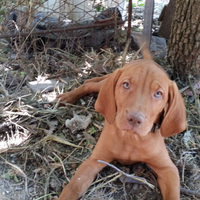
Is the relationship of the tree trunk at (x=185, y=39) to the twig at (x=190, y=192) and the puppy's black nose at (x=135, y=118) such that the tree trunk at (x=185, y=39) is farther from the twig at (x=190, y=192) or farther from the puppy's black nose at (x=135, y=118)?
the puppy's black nose at (x=135, y=118)

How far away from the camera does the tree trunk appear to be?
3.52 metres

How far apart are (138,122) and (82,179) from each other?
0.85m

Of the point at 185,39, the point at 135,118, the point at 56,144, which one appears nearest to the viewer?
the point at 135,118

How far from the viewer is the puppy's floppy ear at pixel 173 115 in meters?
2.35

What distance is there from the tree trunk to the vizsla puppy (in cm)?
143

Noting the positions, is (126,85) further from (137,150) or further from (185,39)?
(185,39)

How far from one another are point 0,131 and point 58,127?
2.15ft

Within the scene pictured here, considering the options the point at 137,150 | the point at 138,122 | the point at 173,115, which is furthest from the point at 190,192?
the point at 138,122

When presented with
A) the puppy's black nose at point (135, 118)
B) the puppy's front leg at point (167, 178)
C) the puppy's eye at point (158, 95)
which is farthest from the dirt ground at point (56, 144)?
the puppy's eye at point (158, 95)

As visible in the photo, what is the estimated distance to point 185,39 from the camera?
3.70 m

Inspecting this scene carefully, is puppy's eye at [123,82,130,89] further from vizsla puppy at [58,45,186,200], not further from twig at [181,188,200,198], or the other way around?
twig at [181,188,200,198]

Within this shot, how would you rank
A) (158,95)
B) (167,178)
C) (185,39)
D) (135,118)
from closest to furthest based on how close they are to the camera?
(135,118) → (158,95) → (167,178) → (185,39)

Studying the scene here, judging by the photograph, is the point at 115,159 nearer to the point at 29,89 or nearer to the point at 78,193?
the point at 78,193

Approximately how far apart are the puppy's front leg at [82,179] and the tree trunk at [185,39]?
1989 mm
